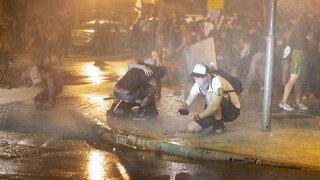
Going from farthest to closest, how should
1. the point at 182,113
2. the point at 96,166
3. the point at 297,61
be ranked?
the point at 297,61 < the point at 182,113 < the point at 96,166

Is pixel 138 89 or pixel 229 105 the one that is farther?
pixel 138 89

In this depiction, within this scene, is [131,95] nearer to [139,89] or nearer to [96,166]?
[139,89]

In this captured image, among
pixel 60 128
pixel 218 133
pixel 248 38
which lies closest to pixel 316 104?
pixel 248 38

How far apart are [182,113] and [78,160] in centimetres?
194

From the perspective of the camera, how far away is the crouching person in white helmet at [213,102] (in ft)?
29.1

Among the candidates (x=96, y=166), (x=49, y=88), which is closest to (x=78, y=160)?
(x=96, y=166)

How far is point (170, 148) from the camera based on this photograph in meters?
8.55

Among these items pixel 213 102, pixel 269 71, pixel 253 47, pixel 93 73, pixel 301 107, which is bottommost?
pixel 93 73

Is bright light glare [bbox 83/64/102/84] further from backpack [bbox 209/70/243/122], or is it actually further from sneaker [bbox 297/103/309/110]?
backpack [bbox 209/70/243/122]

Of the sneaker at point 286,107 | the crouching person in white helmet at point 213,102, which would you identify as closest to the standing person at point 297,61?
the sneaker at point 286,107

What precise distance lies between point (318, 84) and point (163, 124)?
5.35m

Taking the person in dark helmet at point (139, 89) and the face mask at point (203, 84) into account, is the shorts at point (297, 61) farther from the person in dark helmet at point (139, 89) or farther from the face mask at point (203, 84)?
the face mask at point (203, 84)

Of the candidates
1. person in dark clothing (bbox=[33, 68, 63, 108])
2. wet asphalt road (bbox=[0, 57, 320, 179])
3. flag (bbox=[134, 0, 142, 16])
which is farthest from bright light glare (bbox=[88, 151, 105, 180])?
flag (bbox=[134, 0, 142, 16])

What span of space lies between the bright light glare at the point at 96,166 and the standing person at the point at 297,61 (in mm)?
4986
